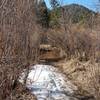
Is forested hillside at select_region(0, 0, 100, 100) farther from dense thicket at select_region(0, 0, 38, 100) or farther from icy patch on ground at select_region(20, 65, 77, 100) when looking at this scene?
icy patch on ground at select_region(20, 65, 77, 100)

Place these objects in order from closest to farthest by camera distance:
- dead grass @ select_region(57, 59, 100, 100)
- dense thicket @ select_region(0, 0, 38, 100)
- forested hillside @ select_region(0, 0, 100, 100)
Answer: dense thicket @ select_region(0, 0, 38, 100)
forested hillside @ select_region(0, 0, 100, 100)
dead grass @ select_region(57, 59, 100, 100)

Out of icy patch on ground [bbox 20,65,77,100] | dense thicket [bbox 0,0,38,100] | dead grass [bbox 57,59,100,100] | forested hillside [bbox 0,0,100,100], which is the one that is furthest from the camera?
dead grass [bbox 57,59,100,100]

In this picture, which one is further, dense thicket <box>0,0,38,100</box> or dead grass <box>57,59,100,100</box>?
dead grass <box>57,59,100,100</box>

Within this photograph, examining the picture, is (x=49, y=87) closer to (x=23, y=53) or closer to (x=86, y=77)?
(x=86, y=77)

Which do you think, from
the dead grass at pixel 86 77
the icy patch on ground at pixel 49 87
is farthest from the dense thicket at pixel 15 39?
the dead grass at pixel 86 77

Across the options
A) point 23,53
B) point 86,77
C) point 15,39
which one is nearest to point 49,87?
point 86,77

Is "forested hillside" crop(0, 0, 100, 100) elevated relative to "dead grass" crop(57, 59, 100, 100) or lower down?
elevated

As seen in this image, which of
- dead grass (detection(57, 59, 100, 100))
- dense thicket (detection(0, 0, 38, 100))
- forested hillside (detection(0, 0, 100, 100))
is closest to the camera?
dense thicket (detection(0, 0, 38, 100))

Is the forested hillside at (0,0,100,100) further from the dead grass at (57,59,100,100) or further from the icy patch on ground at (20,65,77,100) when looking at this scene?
the icy patch on ground at (20,65,77,100)

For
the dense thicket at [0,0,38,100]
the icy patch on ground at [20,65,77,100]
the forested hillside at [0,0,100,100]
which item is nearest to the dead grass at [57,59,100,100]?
the forested hillside at [0,0,100,100]

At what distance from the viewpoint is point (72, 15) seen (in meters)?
24.4

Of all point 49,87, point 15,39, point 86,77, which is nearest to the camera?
point 15,39

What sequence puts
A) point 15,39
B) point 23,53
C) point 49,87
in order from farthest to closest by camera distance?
point 49,87 < point 23,53 < point 15,39

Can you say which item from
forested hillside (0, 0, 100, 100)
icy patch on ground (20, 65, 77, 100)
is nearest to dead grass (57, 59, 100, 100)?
forested hillside (0, 0, 100, 100)
